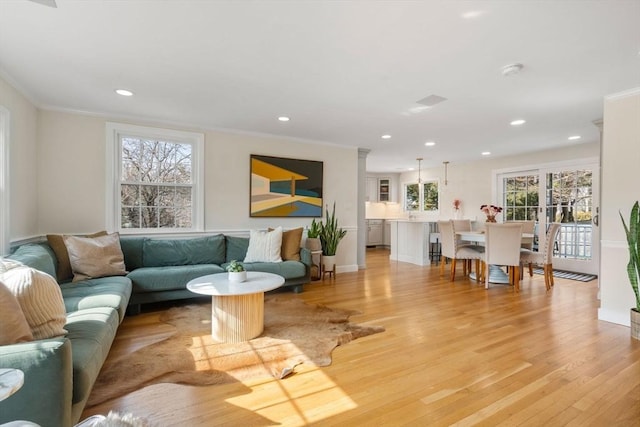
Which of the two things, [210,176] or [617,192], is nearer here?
[617,192]

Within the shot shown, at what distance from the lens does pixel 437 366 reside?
90.9 inches

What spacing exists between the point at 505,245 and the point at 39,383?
4905 millimetres

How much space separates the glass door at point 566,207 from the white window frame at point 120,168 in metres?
6.33

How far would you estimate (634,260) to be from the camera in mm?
2891

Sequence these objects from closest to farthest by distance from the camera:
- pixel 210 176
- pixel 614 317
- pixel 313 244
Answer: pixel 614 317 → pixel 210 176 → pixel 313 244

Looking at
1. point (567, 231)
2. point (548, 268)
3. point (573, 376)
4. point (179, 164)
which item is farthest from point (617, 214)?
point (179, 164)

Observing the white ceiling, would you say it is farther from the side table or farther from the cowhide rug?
the cowhide rug

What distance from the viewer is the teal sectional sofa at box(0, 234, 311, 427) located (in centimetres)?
126

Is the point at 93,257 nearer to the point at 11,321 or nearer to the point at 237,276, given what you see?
the point at 237,276

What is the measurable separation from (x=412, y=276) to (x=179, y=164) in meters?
4.17

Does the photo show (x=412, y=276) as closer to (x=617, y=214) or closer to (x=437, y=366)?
(x=617, y=214)

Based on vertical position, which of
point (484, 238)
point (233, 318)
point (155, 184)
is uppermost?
point (155, 184)

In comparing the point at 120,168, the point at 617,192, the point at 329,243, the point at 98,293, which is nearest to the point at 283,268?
the point at 329,243

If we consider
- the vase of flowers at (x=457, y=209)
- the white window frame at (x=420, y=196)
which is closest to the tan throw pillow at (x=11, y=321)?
the vase of flowers at (x=457, y=209)
